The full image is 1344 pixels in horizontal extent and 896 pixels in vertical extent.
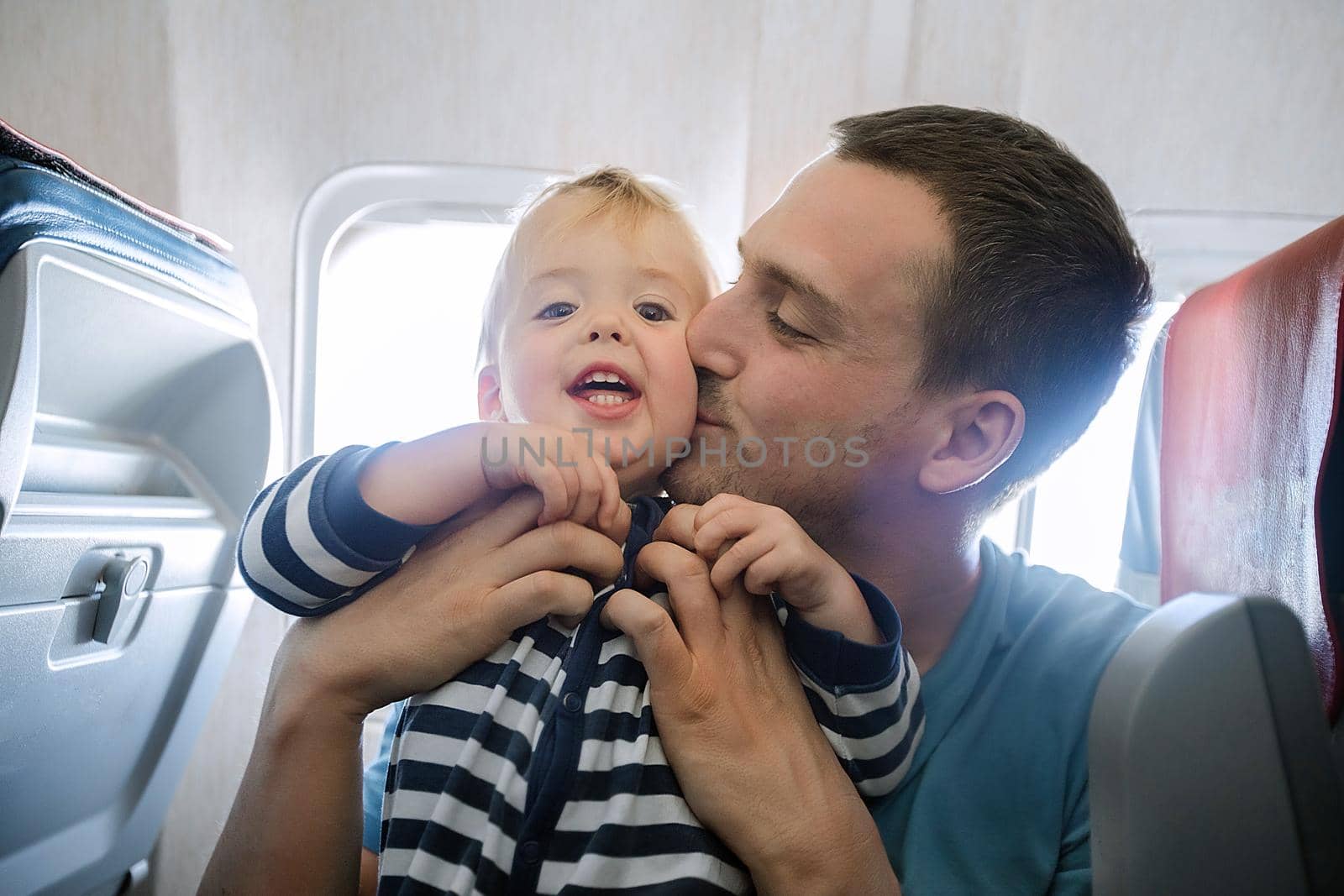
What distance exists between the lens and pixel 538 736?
95 centimetres

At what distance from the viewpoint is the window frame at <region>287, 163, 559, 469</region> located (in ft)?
6.51

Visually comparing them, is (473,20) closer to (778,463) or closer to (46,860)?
(778,463)

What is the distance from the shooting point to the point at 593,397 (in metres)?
1.16

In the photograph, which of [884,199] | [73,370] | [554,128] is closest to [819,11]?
[554,128]

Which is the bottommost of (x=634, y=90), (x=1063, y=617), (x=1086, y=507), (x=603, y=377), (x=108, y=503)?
(x=1086, y=507)

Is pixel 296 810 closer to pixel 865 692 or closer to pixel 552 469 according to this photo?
pixel 552 469

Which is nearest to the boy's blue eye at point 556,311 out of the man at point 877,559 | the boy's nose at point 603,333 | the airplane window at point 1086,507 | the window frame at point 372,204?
the boy's nose at point 603,333

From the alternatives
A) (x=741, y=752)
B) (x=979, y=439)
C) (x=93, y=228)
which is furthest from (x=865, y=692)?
(x=93, y=228)

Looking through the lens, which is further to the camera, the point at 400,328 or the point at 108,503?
the point at 400,328

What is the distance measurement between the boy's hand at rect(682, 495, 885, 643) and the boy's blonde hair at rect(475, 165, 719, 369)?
0.48 meters

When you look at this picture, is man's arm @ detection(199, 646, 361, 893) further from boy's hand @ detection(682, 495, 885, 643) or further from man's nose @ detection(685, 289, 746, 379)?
man's nose @ detection(685, 289, 746, 379)

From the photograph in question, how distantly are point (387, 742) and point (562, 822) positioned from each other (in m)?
0.56

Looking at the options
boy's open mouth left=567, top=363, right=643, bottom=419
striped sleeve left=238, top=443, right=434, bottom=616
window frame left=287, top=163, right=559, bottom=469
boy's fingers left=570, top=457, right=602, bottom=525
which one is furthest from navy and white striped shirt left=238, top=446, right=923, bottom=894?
window frame left=287, top=163, right=559, bottom=469

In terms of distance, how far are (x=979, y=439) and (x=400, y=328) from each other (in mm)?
1400
